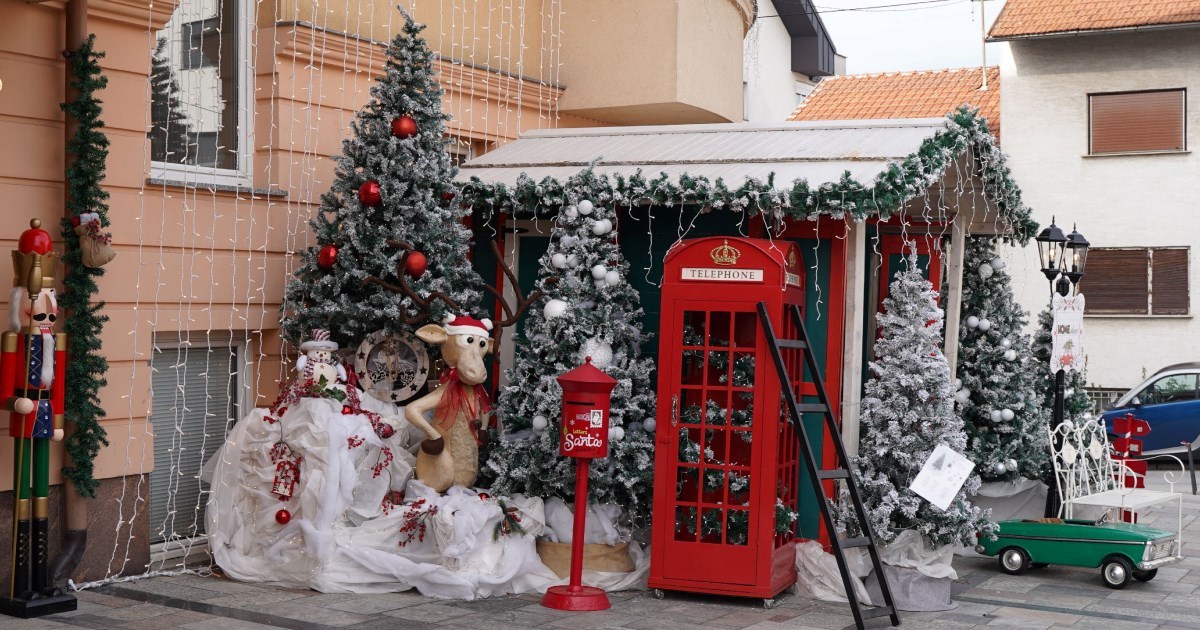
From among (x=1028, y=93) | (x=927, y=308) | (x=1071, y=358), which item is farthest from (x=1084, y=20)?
(x=927, y=308)

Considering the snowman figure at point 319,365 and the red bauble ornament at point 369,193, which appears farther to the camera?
the red bauble ornament at point 369,193

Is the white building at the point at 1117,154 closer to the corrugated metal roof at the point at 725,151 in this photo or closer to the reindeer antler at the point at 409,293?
the corrugated metal roof at the point at 725,151

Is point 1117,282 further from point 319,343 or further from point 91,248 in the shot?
point 91,248

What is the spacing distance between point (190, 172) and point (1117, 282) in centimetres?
1692

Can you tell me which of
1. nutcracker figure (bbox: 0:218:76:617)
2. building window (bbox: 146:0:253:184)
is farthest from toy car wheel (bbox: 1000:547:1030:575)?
nutcracker figure (bbox: 0:218:76:617)

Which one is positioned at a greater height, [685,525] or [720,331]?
[720,331]

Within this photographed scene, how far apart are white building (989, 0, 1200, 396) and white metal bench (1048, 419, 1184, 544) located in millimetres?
10486

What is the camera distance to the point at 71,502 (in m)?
8.10

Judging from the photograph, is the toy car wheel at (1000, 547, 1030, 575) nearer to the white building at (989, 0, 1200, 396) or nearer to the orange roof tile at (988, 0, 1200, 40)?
the white building at (989, 0, 1200, 396)

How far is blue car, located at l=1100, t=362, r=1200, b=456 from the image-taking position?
18844 millimetres

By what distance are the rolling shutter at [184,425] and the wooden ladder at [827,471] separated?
4044 millimetres

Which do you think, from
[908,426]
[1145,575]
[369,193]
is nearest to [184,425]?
[369,193]

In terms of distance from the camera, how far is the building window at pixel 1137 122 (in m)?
21.5

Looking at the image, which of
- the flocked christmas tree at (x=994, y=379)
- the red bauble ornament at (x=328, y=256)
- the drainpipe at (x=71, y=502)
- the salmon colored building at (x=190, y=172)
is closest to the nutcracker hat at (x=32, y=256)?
the salmon colored building at (x=190, y=172)
